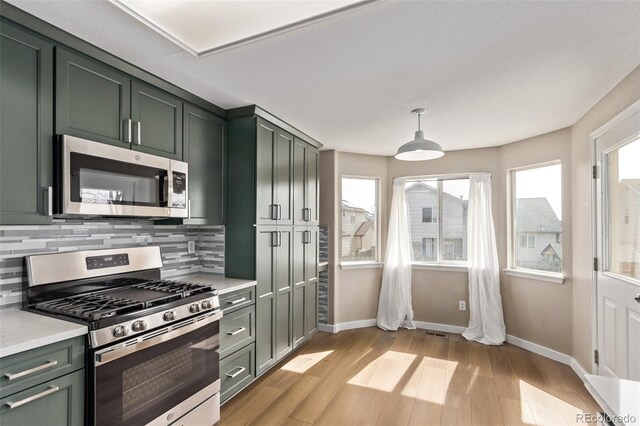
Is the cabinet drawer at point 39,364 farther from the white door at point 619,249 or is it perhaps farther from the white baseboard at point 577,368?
the white baseboard at point 577,368

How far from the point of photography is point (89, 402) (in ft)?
5.10

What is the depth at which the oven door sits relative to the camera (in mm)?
1605

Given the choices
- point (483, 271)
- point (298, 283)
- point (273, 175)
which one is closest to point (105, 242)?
point (273, 175)

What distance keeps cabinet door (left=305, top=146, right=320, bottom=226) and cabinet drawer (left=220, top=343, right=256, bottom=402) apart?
1.57 meters

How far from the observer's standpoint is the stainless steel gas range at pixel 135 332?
1.61m

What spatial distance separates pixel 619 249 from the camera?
2.39 m

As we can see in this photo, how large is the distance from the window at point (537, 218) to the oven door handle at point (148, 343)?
3498mm

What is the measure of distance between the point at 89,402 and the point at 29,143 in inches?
51.2

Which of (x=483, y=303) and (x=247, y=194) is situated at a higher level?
(x=247, y=194)

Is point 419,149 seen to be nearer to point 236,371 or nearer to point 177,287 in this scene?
point 177,287

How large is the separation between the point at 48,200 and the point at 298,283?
2332 millimetres

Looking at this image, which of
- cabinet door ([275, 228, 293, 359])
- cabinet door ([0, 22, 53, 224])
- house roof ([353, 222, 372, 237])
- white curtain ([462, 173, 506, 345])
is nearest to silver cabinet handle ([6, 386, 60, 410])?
cabinet door ([0, 22, 53, 224])

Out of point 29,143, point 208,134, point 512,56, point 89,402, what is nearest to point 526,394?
point 512,56

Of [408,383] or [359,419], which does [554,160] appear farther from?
[359,419]
